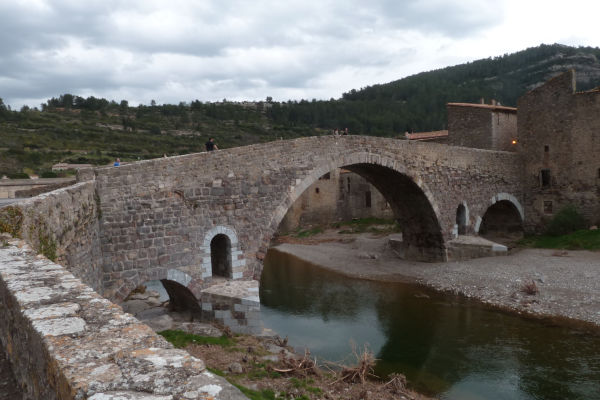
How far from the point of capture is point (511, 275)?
14.8 metres

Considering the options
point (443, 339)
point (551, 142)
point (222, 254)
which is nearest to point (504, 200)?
point (551, 142)

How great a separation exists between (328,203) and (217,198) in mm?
19888

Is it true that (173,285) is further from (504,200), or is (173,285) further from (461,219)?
(504,200)

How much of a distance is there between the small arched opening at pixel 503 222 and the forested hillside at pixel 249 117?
22399mm

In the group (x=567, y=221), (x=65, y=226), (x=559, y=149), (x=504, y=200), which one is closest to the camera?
(x=65, y=226)

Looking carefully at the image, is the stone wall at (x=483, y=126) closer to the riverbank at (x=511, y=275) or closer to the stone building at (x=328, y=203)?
the riverbank at (x=511, y=275)

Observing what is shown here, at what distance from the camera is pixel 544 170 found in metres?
19.7

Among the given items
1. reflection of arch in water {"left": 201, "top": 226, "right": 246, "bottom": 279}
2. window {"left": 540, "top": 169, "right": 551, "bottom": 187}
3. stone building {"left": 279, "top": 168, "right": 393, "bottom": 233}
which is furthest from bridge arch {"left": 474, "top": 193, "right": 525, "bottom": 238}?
reflection of arch in water {"left": 201, "top": 226, "right": 246, "bottom": 279}

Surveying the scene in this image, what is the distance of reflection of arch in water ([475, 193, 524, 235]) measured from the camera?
2014 centimetres

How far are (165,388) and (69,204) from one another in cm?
531

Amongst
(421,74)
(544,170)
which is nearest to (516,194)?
(544,170)

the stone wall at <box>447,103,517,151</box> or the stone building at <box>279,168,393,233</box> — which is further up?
the stone wall at <box>447,103,517,151</box>

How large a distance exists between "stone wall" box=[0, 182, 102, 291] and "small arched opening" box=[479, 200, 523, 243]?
18.9 m

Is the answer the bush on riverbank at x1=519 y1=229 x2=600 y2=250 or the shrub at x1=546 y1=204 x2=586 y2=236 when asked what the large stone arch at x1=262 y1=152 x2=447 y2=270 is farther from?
the shrub at x1=546 y1=204 x2=586 y2=236
